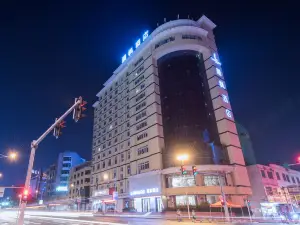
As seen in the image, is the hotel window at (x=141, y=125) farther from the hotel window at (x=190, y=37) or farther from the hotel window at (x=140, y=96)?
the hotel window at (x=190, y=37)

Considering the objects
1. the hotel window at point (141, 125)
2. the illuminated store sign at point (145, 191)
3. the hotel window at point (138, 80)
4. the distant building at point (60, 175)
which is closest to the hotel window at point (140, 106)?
the hotel window at point (141, 125)

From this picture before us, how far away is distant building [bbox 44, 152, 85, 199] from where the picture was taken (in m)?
124

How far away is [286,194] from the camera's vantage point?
58.3 metres

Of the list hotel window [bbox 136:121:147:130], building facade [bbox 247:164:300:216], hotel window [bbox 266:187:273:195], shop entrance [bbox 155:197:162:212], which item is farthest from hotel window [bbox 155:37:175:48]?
hotel window [bbox 266:187:273:195]

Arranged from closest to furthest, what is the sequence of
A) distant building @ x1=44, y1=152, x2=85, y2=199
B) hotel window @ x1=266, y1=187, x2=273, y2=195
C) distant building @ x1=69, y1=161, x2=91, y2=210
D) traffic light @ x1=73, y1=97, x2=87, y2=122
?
traffic light @ x1=73, y1=97, x2=87, y2=122 < hotel window @ x1=266, y1=187, x2=273, y2=195 < distant building @ x1=69, y1=161, x2=91, y2=210 < distant building @ x1=44, y1=152, x2=85, y2=199

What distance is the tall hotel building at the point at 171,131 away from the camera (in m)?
47.6

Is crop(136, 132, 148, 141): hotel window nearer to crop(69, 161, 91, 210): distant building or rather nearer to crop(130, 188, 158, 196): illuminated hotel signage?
crop(130, 188, 158, 196): illuminated hotel signage

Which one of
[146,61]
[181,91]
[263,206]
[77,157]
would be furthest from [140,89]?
[77,157]

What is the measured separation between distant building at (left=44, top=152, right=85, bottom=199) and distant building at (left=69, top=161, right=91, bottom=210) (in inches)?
1020

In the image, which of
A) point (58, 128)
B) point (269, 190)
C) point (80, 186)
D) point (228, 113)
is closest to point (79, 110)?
point (58, 128)

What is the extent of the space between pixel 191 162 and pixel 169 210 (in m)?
11.3

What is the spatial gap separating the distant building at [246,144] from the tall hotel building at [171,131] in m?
19.2

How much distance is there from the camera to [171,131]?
55438 millimetres

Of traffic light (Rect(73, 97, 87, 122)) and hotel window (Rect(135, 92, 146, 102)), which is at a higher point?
hotel window (Rect(135, 92, 146, 102))
